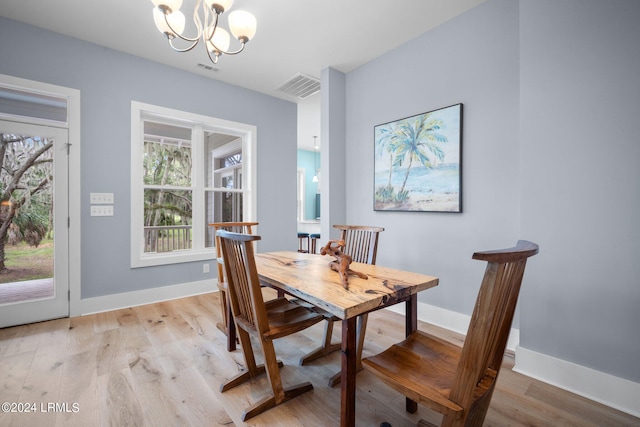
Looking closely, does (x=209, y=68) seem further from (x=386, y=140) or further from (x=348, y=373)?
(x=348, y=373)

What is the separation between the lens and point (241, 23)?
6.31ft

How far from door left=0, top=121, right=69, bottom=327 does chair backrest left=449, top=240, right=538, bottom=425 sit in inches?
142

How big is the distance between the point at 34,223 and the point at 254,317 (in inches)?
111

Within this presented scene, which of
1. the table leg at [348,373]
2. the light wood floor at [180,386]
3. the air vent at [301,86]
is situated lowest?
the light wood floor at [180,386]

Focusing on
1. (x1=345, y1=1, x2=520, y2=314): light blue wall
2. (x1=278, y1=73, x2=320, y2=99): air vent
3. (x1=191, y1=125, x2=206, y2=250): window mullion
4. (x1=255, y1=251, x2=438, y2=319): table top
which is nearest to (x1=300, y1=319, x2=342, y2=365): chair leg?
(x1=255, y1=251, x2=438, y2=319): table top

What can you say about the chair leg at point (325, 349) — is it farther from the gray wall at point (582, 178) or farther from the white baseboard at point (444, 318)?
the gray wall at point (582, 178)

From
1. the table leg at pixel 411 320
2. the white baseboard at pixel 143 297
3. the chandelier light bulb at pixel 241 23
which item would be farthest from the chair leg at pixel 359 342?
the white baseboard at pixel 143 297

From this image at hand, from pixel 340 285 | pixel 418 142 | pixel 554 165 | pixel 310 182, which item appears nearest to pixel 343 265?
pixel 340 285

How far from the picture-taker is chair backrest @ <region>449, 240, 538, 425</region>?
Answer: 0.84 meters

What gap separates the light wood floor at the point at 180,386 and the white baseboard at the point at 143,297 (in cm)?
35

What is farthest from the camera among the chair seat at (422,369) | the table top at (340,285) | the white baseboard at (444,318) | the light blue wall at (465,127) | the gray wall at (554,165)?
the white baseboard at (444,318)

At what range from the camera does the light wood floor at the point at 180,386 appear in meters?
1.48

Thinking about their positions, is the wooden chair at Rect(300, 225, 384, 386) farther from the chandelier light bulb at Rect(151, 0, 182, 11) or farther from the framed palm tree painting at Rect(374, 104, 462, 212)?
the chandelier light bulb at Rect(151, 0, 182, 11)

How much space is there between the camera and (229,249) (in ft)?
5.07
